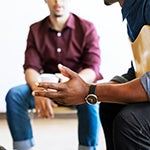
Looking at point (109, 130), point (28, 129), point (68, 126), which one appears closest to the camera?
point (109, 130)

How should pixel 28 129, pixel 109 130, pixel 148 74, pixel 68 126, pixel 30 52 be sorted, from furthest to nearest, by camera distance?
pixel 68 126
pixel 30 52
pixel 28 129
pixel 109 130
pixel 148 74

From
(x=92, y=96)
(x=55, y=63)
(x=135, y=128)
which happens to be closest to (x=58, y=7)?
(x=55, y=63)

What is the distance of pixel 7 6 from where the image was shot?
2.26m

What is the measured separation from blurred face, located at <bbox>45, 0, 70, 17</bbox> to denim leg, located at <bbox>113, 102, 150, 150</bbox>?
A: 87 cm

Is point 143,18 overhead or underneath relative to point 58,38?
overhead

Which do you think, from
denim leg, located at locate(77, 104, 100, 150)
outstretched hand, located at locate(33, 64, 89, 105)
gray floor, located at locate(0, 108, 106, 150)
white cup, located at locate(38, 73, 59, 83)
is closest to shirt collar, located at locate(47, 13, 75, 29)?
white cup, located at locate(38, 73, 59, 83)

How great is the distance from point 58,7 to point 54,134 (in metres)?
0.73

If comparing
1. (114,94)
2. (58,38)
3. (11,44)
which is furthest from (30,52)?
(114,94)

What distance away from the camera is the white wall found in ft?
7.44

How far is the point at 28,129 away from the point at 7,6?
92 cm

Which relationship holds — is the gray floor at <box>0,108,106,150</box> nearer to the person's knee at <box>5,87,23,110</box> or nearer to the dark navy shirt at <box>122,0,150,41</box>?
the person's knee at <box>5,87,23,110</box>

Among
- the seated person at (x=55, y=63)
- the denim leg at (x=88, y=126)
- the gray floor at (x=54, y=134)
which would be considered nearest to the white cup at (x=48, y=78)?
the seated person at (x=55, y=63)

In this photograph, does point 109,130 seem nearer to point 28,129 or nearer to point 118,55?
point 28,129

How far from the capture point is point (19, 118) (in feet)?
5.32
